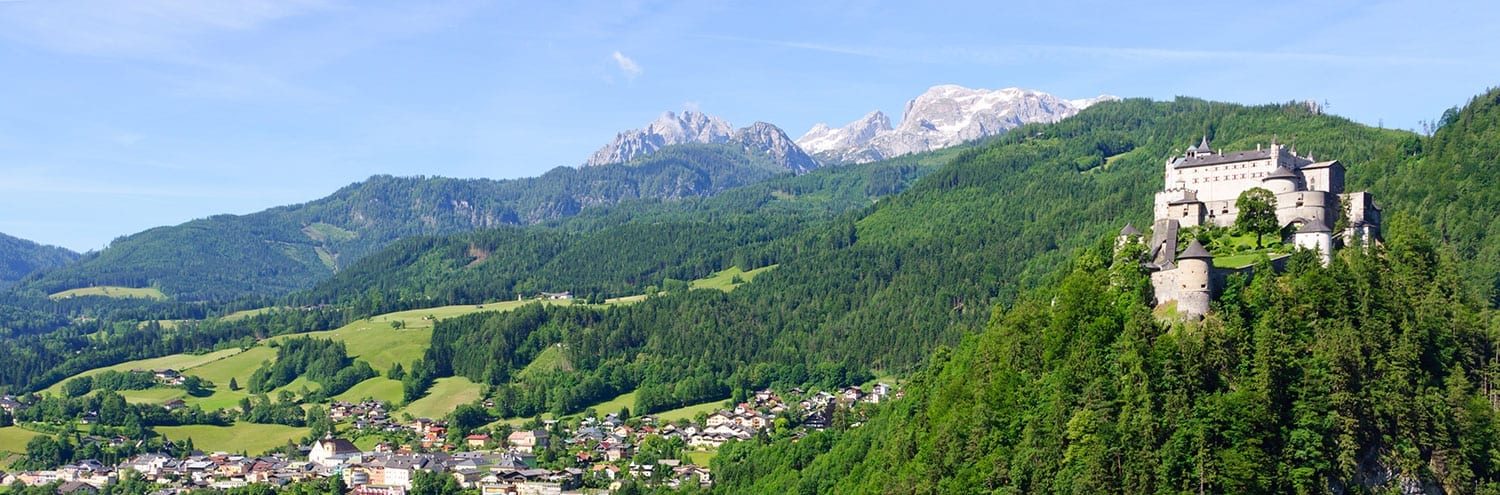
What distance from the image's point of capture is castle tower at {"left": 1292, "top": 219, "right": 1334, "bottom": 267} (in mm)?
90438

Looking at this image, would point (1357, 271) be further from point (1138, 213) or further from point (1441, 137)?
point (1138, 213)

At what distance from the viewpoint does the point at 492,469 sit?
158250 mm

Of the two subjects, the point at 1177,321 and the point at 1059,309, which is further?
the point at 1059,309

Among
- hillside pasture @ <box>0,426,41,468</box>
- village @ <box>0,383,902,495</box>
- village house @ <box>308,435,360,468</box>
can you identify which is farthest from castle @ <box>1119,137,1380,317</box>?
hillside pasture @ <box>0,426,41,468</box>

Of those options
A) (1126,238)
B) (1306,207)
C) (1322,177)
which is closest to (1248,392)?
(1306,207)

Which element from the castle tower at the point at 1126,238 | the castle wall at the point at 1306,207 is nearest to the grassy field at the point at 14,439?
the castle tower at the point at 1126,238

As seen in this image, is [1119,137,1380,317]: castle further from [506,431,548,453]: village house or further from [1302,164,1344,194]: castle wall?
[506,431,548,453]: village house

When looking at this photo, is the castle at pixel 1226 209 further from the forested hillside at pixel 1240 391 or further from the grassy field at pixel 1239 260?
the forested hillside at pixel 1240 391

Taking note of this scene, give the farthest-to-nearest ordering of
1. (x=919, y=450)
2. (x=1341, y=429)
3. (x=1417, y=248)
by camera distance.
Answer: (x=919, y=450) < (x=1417, y=248) < (x=1341, y=429)

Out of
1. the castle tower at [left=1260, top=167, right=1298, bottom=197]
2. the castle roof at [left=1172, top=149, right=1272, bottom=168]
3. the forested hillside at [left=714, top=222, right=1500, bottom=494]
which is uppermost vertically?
the castle roof at [left=1172, top=149, right=1272, bottom=168]

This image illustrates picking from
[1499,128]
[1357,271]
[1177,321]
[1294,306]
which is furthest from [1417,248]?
[1499,128]

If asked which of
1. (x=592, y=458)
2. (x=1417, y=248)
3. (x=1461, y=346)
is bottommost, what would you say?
(x=592, y=458)

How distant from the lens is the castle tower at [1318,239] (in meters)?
90.4

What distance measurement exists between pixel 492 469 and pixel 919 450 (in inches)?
2869
